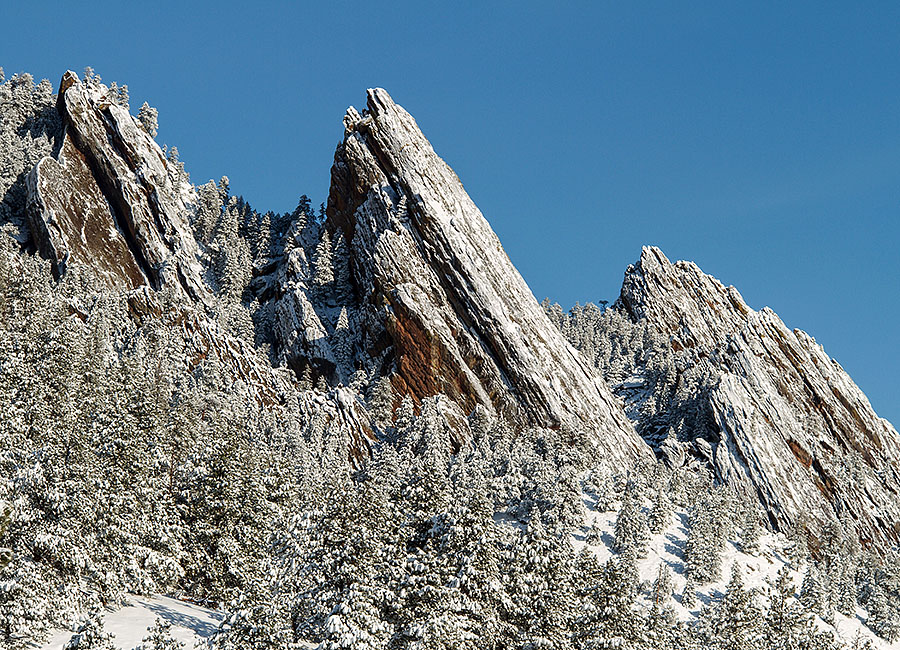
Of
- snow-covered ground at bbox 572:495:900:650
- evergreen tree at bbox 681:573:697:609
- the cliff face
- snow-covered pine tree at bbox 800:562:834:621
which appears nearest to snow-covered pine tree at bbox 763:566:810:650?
snow-covered ground at bbox 572:495:900:650

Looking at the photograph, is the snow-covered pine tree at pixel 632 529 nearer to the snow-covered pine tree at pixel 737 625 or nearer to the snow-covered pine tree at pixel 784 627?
the snow-covered pine tree at pixel 737 625

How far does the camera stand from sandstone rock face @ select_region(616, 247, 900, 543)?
3661 inches

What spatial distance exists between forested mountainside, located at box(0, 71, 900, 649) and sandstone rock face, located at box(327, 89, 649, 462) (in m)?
0.39

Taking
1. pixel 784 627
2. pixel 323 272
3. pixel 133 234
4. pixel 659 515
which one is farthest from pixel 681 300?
pixel 784 627

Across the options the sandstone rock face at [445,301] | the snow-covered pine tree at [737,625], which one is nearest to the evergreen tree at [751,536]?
the sandstone rock face at [445,301]

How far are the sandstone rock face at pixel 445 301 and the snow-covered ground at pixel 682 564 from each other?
1920cm

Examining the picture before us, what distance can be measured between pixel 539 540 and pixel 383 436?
146 feet

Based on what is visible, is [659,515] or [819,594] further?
[659,515]

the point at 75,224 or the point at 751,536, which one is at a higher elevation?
the point at 75,224

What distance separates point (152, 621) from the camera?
35625 millimetres

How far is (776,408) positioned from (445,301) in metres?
47.9

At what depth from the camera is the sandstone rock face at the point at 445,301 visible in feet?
288

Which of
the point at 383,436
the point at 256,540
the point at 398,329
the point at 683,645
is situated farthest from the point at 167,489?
the point at 398,329

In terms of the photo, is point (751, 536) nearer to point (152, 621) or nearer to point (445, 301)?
point (445, 301)
